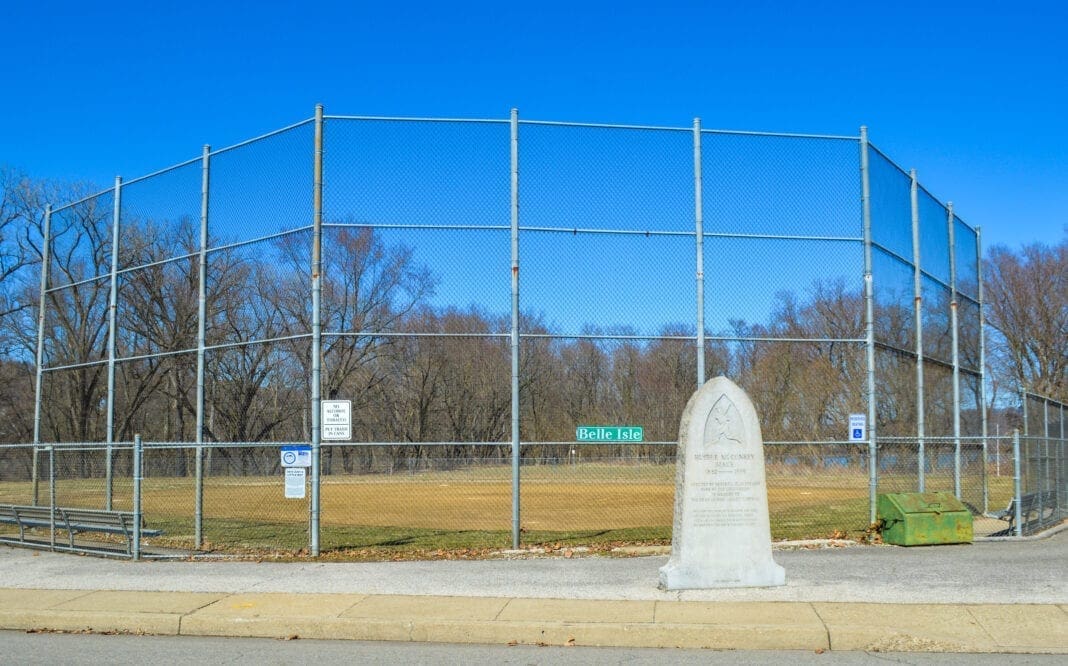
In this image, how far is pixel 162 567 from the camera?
1327 cm

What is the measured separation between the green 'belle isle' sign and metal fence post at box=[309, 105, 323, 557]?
381 cm

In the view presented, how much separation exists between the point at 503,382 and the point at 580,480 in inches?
74.5

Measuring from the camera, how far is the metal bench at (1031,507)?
1614 centimetres

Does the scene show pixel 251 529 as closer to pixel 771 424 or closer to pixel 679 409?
pixel 679 409

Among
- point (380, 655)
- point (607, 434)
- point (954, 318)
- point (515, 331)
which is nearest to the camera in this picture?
point (380, 655)

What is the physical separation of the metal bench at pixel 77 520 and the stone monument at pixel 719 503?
26.1 feet

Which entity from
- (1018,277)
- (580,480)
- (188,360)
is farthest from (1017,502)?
(1018,277)

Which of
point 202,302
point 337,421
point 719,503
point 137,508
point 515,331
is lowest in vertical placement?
point 137,508

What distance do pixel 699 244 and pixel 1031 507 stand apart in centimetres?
713

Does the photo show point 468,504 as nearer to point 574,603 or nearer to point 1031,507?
point 1031,507

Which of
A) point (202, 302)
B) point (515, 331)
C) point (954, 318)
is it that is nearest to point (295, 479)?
point (515, 331)

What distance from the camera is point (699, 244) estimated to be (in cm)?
1555

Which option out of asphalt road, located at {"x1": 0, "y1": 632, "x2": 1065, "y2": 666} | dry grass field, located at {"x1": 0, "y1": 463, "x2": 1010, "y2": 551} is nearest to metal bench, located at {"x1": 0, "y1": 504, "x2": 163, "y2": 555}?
dry grass field, located at {"x1": 0, "y1": 463, "x2": 1010, "y2": 551}

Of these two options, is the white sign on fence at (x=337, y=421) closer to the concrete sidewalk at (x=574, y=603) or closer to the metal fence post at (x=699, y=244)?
the concrete sidewalk at (x=574, y=603)
